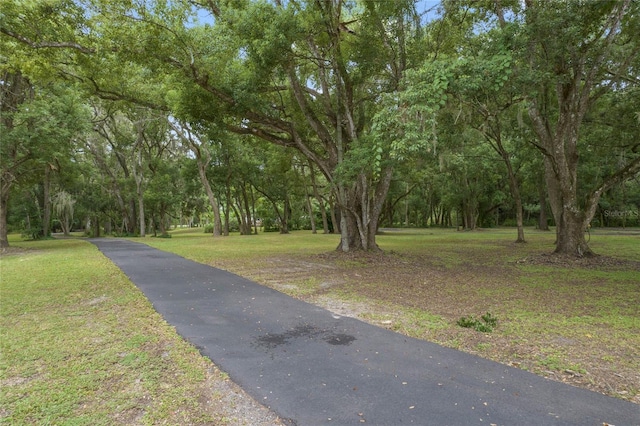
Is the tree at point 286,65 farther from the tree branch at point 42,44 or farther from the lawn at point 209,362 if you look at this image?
the lawn at point 209,362

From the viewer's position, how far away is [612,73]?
10453 mm

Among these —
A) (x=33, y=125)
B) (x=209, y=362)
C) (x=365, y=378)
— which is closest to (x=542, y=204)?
(x=365, y=378)

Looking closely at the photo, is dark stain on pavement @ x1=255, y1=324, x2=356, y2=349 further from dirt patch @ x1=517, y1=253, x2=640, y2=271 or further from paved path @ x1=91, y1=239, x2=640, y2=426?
dirt patch @ x1=517, y1=253, x2=640, y2=271

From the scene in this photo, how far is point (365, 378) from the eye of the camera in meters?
3.13

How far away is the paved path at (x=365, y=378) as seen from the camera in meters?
2.57

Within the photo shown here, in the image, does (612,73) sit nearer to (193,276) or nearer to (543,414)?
(543,414)

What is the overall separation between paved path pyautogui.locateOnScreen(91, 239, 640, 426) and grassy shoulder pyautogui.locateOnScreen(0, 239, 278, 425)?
275 mm

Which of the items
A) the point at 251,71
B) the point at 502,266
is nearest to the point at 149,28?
the point at 251,71

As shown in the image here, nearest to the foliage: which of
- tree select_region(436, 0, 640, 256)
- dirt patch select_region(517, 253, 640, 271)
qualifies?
tree select_region(436, 0, 640, 256)

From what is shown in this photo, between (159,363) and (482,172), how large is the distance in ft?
93.3

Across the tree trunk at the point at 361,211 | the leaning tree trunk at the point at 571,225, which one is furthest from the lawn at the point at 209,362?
the tree trunk at the point at 361,211

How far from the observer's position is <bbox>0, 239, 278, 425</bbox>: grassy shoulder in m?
2.60

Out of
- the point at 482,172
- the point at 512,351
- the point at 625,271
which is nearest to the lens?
the point at 512,351

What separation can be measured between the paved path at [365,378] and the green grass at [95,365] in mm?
379
